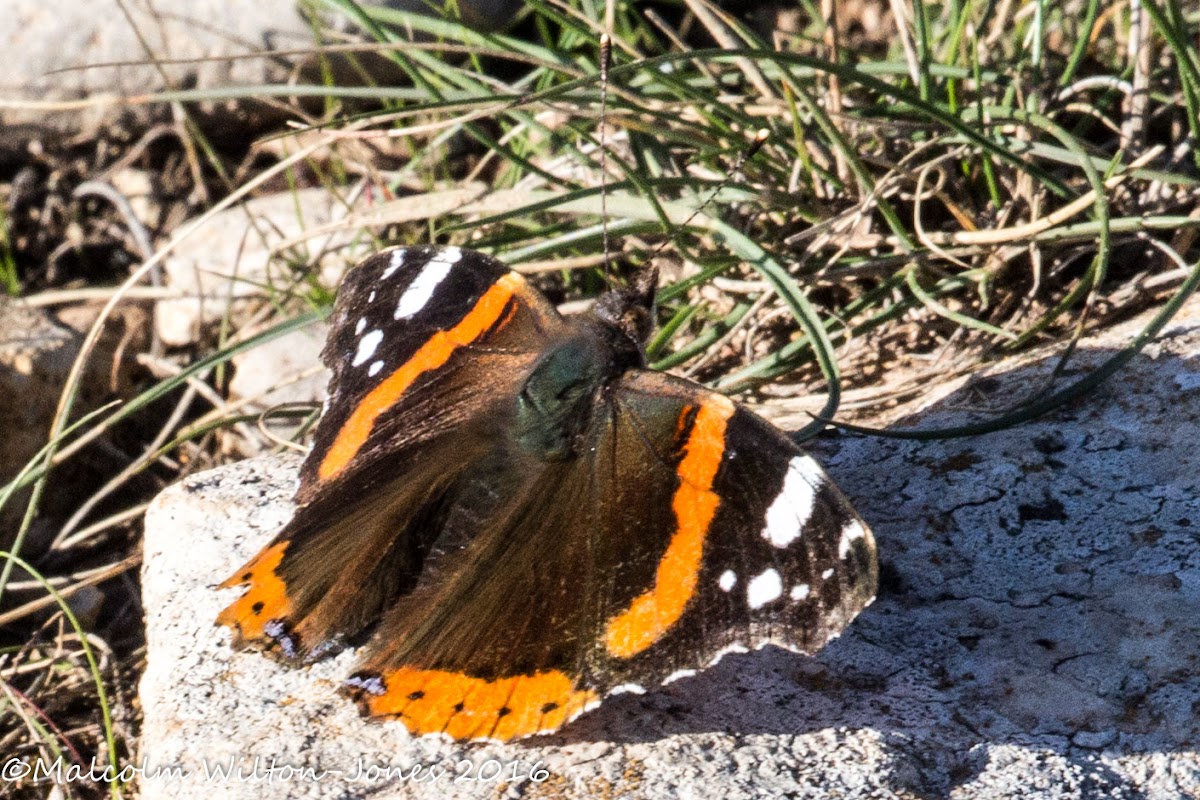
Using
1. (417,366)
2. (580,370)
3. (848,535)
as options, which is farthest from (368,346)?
(848,535)

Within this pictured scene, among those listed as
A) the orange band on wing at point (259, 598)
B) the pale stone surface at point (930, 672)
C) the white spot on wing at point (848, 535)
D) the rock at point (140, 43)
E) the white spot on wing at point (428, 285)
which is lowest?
the pale stone surface at point (930, 672)

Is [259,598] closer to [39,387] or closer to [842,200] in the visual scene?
[842,200]

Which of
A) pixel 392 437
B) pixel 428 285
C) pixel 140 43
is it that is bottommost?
pixel 392 437

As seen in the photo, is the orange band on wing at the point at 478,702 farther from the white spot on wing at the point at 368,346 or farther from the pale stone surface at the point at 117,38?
the pale stone surface at the point at 117,38

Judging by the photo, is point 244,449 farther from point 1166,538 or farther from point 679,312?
point 1166,538

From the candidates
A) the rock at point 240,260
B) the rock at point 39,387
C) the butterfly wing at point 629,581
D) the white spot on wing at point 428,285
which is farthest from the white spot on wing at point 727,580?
the rock at point 39,387

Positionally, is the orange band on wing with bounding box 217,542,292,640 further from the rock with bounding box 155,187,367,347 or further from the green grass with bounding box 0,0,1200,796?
the rock with bounding box 155,187,367,347
